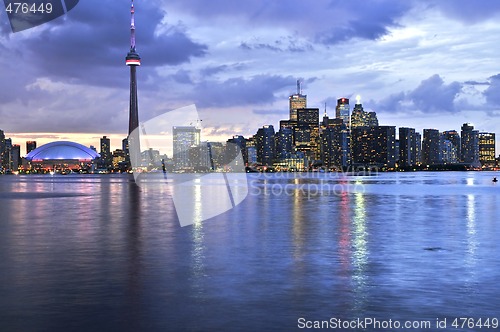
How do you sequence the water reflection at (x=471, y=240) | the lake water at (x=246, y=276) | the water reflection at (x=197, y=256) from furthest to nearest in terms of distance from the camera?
the water reflection at (x=471, y=240) → the water reflection at (x=197, y=256) → the lake water at (x=246, y=276)

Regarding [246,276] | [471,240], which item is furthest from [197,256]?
[471,240]

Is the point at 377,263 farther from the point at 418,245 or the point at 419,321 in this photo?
the point at 419,321

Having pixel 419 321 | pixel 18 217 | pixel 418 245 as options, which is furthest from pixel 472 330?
pixel 18 217

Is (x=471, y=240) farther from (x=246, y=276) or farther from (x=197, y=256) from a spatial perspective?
(x=246, y=276)

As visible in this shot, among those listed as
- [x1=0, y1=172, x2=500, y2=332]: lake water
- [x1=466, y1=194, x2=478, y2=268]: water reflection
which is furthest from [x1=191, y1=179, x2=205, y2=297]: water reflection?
[x1=466, y1=194, x2=478, y2=268]: water reflection

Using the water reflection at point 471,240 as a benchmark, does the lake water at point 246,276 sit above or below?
above

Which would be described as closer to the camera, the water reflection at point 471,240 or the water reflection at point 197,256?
the water reflection at point 197,256

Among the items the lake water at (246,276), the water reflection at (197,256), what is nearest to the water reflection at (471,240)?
the lake water at (246,276)

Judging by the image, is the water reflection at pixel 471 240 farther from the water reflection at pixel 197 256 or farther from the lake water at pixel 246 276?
the water reflection at pixel 197 256

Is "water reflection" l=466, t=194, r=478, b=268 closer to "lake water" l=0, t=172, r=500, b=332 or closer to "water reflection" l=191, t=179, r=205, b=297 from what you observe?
"lake water" l=0, t=172, r=500, b=332

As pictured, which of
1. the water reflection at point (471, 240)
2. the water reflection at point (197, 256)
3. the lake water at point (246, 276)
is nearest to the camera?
the lake water at point (246, 276)

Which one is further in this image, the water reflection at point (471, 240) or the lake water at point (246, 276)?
the water reflection at point (471, 240)

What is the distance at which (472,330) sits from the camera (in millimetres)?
13906

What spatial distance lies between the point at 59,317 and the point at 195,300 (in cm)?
367
